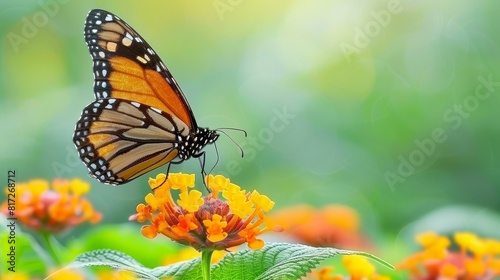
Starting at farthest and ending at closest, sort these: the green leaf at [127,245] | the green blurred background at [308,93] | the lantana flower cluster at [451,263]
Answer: the green blurred background at [308,93] < the green leaf at [127,245] < the lantana flower cluster at [451,263]

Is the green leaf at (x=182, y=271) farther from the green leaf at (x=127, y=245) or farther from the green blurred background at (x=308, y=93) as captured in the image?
the green blurred background at (x=308, y=93)

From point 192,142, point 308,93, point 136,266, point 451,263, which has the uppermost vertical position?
point 308,93

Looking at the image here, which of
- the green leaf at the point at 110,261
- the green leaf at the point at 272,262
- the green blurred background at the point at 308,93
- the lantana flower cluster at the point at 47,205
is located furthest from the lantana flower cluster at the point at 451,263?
the green blurred background at the point at 308,93

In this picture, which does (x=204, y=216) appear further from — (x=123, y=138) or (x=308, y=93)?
(x=308, y=93)

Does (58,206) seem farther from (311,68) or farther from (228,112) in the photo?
(311,68)

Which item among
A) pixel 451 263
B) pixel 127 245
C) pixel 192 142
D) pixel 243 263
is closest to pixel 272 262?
pixel 243 263

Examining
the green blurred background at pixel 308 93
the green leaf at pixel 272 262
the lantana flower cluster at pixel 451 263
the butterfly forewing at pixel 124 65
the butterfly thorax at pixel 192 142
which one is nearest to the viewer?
the green leaf at pixel 272 262
